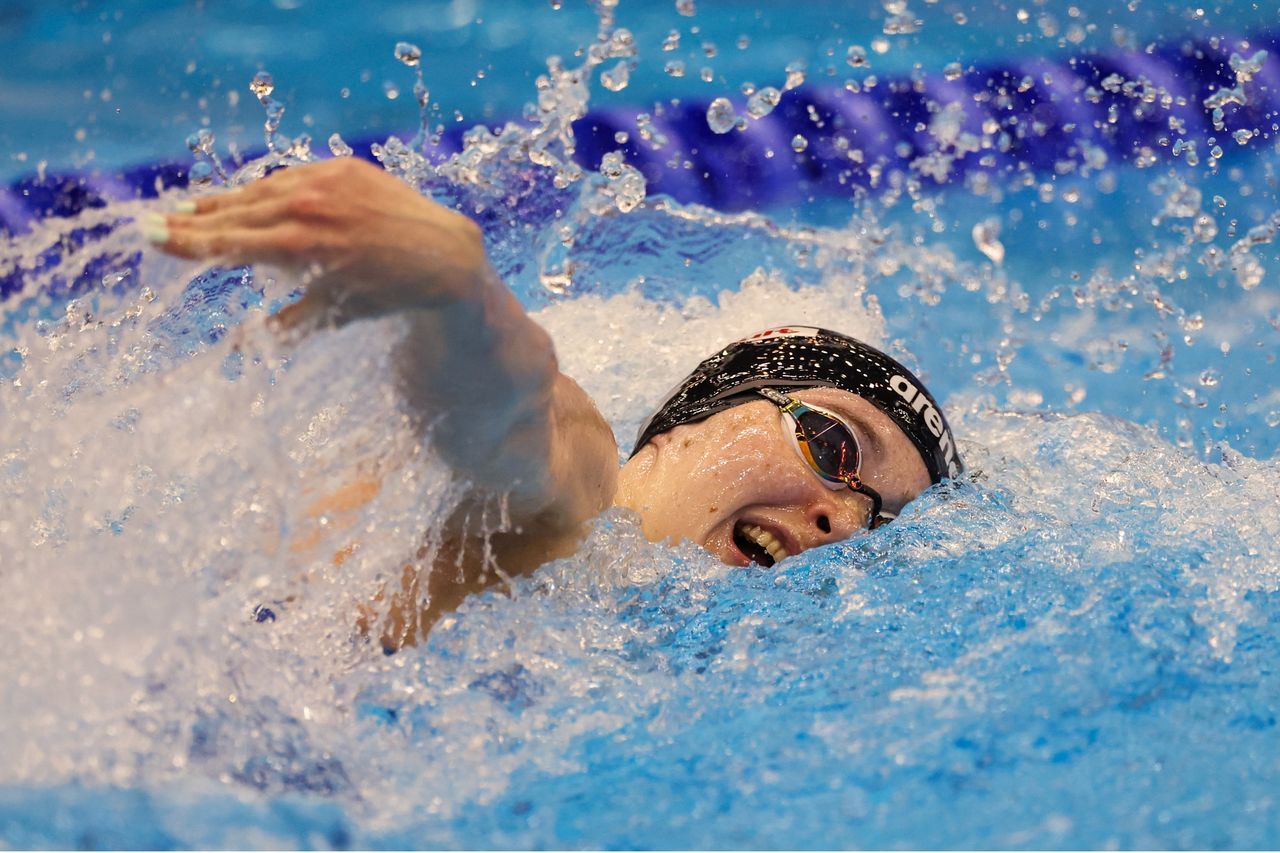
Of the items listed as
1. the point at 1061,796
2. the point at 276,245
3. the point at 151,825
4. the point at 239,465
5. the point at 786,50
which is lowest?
the point at 1061,796

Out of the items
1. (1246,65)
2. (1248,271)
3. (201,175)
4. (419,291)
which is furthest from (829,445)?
(1246,65)

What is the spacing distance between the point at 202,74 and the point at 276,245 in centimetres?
322

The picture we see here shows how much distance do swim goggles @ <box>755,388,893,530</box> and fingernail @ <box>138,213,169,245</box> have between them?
3.05 ft

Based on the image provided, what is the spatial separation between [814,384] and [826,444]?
15 centimetres

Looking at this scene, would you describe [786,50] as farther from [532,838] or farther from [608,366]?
[532,838]

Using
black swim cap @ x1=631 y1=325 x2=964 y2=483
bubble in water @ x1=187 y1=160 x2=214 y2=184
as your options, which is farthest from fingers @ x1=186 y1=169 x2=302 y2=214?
bubble in water @ x1=187 y1=160 x2=214 y2=184

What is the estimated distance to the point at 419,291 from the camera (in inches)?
39.0

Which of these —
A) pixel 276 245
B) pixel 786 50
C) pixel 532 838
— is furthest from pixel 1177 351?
pixel 276 245

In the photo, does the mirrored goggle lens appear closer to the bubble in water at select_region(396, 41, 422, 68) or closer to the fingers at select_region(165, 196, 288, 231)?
the fingers at select_region(165, 196, 288, 231)

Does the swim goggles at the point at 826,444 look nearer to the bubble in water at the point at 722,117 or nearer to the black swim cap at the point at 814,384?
the black swim cap at the point at 814,384

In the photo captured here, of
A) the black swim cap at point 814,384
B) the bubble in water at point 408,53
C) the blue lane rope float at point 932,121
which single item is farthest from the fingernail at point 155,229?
the blue lane rope float at point 932,121

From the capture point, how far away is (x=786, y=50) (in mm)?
4035

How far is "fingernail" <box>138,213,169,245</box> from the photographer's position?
0.92m

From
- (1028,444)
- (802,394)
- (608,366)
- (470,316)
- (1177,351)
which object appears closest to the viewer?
(470,316)
